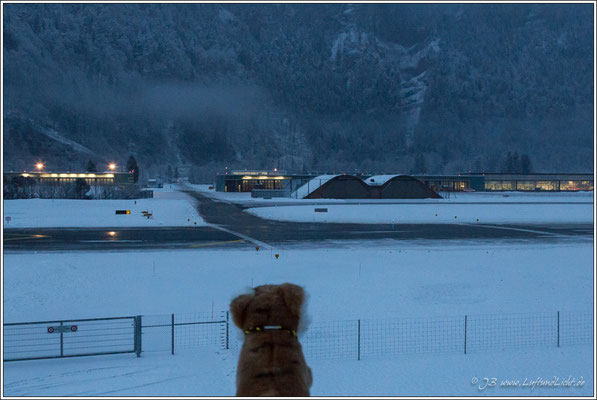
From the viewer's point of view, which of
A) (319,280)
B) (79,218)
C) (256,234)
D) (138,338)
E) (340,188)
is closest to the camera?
(138,338)

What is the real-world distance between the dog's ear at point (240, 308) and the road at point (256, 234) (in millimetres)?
27448

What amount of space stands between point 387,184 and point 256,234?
71.2 meters

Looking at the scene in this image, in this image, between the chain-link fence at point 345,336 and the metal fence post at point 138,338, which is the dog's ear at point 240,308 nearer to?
the chain-link fence at point 345,336

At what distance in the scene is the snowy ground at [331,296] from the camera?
10.8 meters

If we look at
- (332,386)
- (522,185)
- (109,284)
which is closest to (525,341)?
(332,386)

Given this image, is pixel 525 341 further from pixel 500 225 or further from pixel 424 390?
pixel 500 225

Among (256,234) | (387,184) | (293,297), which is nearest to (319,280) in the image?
(293,297)

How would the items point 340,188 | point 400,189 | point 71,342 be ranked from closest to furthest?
1. point 71,342
2. point 340,188
3. point 400,189

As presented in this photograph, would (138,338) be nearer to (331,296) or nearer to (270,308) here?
(331,296)

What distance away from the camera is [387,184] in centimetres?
10494

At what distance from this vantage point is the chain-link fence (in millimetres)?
13141

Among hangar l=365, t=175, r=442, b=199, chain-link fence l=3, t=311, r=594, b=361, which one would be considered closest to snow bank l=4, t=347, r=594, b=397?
chain-link fence l=3, t=311, r=594, b=361

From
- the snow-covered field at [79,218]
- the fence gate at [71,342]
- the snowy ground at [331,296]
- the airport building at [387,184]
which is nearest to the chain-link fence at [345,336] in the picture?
the fence gate at [71,342]

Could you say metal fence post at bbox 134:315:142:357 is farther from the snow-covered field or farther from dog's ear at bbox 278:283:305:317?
the snow-covered field
